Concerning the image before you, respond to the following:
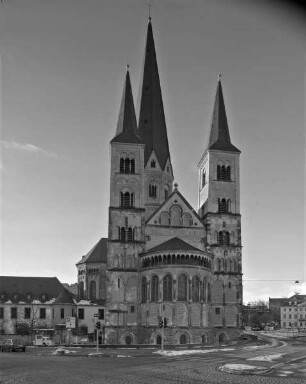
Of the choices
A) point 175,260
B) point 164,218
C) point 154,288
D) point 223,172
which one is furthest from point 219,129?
point 154,288

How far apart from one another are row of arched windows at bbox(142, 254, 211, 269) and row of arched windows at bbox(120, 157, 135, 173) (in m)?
12.3

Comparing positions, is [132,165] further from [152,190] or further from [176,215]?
[152,190]

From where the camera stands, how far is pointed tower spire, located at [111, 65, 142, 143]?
250 ft

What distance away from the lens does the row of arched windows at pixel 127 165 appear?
2955 inches

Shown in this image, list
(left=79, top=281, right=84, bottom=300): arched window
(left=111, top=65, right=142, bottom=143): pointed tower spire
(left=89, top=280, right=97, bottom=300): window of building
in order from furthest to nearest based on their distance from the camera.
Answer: (left=79, top=281, right=84, bottom=300): arched window < (left=89, top=280, right=97, bottom=300): window of building < (left=111, top=65, right=142, bottom=143): pointed tower spire

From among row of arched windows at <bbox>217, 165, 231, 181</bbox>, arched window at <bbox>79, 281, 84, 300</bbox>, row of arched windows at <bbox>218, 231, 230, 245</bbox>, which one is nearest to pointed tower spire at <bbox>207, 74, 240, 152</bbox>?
row of arched windows at <bbox>217, 165, 231, 181</bbox>

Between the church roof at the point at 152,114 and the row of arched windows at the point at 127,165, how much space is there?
372 inches

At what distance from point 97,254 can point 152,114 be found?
85.5 feet

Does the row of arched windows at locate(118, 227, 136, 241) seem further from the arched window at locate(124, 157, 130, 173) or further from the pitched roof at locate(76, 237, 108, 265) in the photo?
the pitched roof at locate(76, 237, 108, 265)

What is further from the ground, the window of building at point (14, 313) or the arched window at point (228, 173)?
the arched window at point (228, 173)

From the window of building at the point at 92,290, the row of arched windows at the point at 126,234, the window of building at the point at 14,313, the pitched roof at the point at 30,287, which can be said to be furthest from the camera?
the window of building at the point at 92,290

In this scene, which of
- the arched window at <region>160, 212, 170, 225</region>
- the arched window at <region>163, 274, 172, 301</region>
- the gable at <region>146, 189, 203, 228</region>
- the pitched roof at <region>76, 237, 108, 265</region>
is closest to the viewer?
the arched window at <region>163, 274, 172, 301</region>

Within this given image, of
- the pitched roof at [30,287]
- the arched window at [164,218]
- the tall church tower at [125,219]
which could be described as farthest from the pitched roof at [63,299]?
the arched window at [164,218]

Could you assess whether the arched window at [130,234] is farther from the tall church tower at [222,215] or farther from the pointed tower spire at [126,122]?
the pointed tower spire at [126,122]
